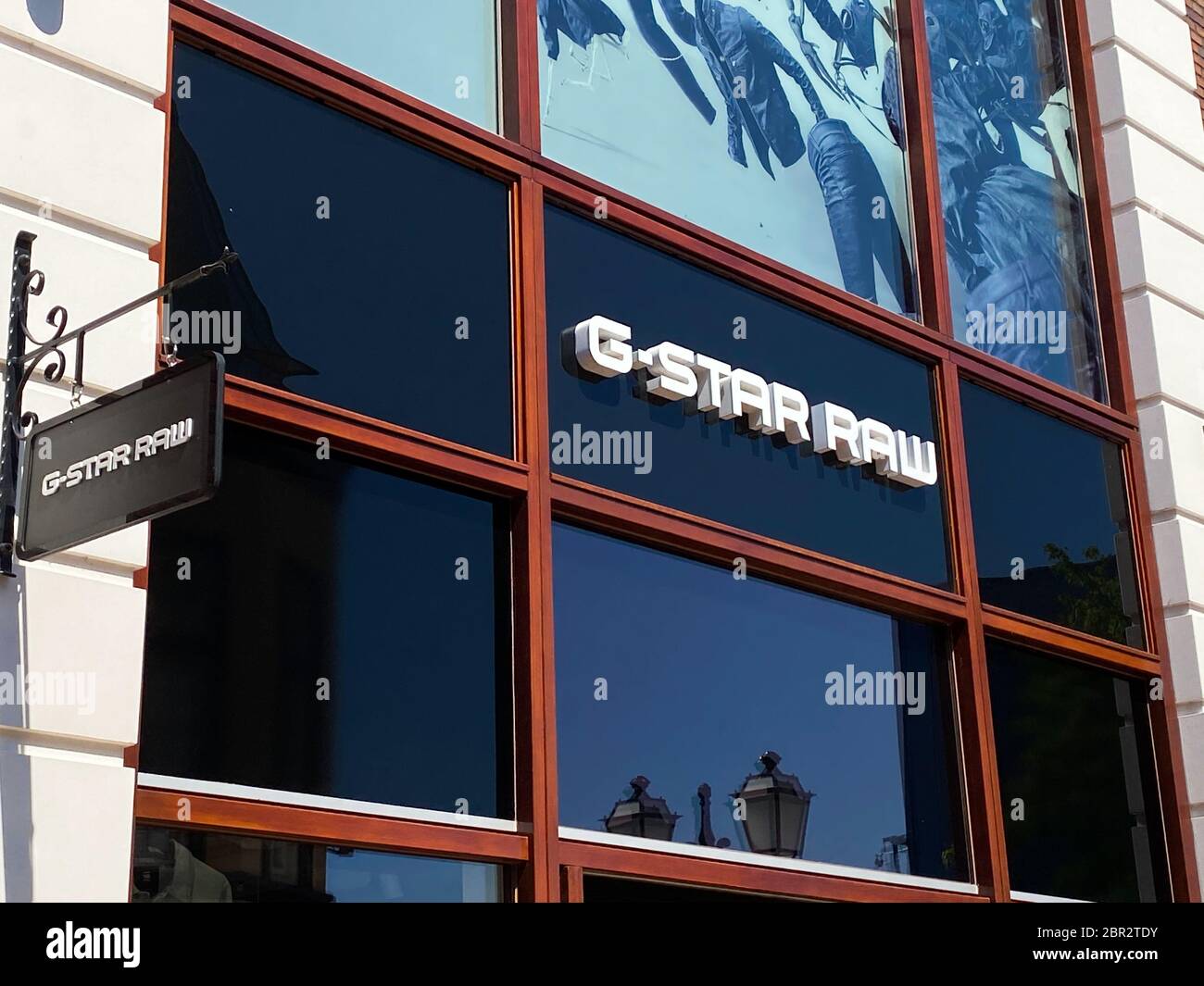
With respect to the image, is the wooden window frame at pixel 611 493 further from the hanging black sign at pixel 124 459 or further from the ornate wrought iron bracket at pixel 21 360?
the hanging black sign at pixel 124 459

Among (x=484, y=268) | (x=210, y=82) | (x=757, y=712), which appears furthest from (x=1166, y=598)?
(x=210, y=82)

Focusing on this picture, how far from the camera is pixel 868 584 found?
7.70 meters

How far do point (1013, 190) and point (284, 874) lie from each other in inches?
241

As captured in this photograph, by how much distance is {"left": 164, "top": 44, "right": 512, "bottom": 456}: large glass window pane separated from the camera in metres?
5.96

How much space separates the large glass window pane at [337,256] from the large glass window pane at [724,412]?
15.2 inches

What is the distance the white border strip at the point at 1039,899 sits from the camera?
7.84m

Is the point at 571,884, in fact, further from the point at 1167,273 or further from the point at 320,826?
the point at 1167,273

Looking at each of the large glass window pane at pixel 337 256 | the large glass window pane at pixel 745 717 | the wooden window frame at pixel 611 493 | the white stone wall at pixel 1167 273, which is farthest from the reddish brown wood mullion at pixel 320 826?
the white stone wall at pixel 1167 273

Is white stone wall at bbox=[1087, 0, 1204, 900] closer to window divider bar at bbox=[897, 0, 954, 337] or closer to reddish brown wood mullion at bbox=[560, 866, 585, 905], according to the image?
window divider bar at bbox=[897, 0, 954, 337]

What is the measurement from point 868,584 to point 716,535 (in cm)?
96

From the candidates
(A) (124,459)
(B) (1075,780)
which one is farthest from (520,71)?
(B) (1075,780)

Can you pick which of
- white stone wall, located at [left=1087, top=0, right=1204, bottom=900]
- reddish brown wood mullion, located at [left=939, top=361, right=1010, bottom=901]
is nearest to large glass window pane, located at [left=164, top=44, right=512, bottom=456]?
reddish brown wood mullion, located at [left=939, top=361, right=1010, bottom=901]

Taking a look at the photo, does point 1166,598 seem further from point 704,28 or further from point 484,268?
point 484,268

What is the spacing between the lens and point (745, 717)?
7031 millimetres
